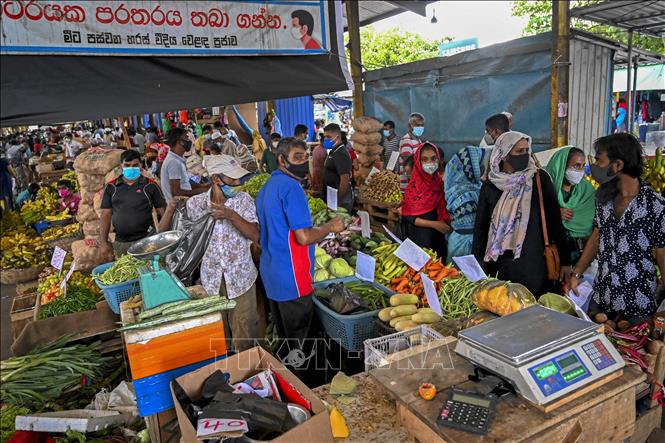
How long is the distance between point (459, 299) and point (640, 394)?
1.09m

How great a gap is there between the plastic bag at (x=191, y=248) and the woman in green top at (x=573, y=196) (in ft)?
9.22

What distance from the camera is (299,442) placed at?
Result: 5.11 ft

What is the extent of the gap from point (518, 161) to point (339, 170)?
330 cm

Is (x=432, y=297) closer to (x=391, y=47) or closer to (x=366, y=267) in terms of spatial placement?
(x=366, y=267)

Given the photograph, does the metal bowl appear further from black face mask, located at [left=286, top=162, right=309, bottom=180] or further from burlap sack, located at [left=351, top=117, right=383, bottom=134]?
burlap sack, located at [left=351, top=117, right=383, bottom=134]

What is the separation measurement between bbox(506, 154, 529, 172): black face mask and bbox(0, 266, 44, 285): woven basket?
6.58 meters

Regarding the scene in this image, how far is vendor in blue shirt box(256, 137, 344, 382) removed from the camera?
3.17m

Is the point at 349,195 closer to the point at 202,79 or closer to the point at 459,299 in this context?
the point at 459,299

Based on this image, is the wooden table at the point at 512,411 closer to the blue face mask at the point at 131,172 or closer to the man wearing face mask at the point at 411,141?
the blue face mask at the point at 131,172

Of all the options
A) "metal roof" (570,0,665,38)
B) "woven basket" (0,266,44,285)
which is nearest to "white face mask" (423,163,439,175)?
"metal roof" (570,0,665,38)

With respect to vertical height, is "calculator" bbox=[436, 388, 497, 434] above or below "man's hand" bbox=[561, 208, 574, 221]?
below

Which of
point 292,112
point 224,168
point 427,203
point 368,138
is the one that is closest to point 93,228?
point 224,168

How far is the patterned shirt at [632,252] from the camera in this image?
2969mm

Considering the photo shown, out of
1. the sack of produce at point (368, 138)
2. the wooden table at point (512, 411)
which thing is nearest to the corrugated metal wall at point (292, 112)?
the sack of produce at point (368, 138)
